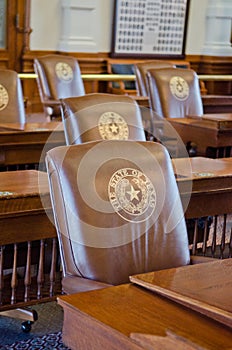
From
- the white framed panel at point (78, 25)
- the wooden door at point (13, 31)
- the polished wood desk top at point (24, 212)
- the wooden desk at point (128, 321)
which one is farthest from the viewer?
the white framed panel at point (78, 25)

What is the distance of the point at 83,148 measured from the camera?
241 cm

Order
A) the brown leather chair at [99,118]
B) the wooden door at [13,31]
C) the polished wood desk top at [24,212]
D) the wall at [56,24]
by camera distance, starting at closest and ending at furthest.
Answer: the polished wood desk top at [24,212]
the brown leather chair at [99,118]
the wooden door at [13,31]
the wall at [56,24]

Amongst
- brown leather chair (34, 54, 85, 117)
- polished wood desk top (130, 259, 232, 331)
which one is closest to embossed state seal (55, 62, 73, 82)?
brown leather chair (34, 54, 85, 117)

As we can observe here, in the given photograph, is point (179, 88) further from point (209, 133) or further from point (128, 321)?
point (128, 321)

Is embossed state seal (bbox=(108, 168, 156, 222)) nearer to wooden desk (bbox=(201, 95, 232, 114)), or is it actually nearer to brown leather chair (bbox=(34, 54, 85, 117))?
brown leather chair (bbox=(34, 54, 85, 117))

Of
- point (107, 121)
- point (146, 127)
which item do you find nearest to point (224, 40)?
point (146, 127)

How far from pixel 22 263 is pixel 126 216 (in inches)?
34.0

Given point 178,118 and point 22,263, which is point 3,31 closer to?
point 178,118

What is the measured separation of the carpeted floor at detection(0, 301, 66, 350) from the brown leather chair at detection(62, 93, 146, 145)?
78 centimetres

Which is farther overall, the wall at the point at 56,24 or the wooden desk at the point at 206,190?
the wall at the point at 56,24

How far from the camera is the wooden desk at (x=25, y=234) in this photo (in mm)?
A: 2730

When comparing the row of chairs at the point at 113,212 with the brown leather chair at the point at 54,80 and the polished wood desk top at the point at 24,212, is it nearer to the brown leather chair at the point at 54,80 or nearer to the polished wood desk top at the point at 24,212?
the polished wood desk top at the point at 24,212

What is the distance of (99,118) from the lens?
3760mm

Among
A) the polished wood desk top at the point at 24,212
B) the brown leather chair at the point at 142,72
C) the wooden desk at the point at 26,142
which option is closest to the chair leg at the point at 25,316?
the polished wood desk top at the point at 24,212
